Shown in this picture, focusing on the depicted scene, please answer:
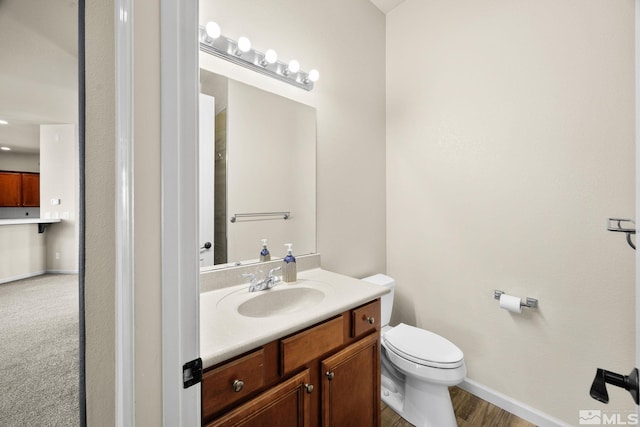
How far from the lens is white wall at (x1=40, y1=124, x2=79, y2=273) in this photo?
24.0 inches

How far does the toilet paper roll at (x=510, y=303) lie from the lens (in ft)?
5.03

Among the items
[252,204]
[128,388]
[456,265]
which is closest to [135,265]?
[128,388]

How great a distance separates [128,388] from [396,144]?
6.99 feet

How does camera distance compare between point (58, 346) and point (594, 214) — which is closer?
point (58, 346)

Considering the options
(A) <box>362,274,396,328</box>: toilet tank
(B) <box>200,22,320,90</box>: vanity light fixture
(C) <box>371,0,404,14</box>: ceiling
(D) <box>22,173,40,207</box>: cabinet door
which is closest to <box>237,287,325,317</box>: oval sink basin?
(A) <box>362,274,396,328</box>: toilet tank

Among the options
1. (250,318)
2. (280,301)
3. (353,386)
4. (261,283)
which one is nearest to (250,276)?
(261,283)

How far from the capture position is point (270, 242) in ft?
5.10

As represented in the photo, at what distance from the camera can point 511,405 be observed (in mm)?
1618

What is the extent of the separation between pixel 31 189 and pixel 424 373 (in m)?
1.71

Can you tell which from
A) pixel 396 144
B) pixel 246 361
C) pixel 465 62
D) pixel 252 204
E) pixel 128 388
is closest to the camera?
pixel 128 388

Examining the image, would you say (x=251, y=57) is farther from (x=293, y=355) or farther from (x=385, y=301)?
(x=385, y=301)

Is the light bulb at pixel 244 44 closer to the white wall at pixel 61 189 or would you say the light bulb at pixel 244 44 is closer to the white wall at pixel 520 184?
the white wall at pixel 61 189

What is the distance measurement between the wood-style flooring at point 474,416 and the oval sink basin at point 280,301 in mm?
952

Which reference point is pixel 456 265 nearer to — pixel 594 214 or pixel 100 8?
pixel 594 214
